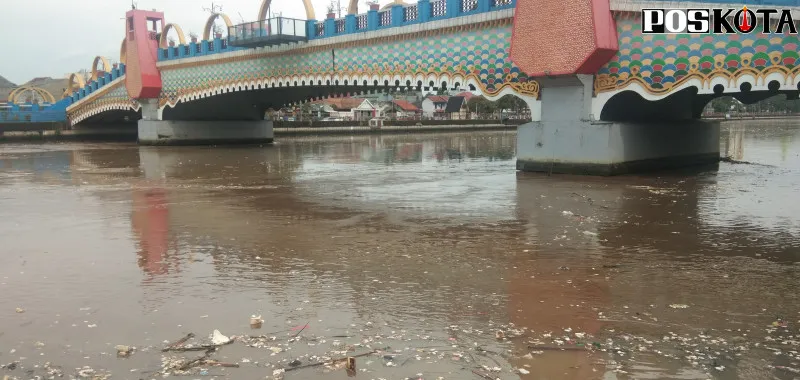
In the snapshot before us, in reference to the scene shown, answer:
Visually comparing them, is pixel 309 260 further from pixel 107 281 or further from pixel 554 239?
pixel 554 239

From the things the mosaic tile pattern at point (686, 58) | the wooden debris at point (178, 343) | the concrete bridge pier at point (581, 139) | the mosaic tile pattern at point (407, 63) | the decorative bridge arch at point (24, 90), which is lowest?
the wooden debris at point (178, 343)

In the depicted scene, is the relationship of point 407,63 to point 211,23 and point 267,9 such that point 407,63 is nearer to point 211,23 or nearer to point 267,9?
point 267,9

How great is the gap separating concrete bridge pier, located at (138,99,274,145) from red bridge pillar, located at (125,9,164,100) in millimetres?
1132

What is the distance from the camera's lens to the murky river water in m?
4.87

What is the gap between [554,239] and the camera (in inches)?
374

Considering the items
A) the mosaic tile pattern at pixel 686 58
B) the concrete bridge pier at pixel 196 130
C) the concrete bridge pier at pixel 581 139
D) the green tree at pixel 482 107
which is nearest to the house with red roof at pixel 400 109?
the green tree at pixel 482 107

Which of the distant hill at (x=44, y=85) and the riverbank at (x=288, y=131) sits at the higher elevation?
the distant hill at (x=44, y=85)

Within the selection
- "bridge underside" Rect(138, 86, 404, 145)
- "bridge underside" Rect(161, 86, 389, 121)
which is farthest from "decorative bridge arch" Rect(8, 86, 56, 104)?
"bridge underside" Rect(161, 86, 389, 121)

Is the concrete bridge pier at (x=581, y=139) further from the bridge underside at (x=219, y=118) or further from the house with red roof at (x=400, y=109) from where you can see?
the house with red roof at (x=400, y=109)

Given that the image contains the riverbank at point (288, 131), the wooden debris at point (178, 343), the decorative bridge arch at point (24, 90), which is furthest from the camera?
the decorative bridge arch at point (24, 90)

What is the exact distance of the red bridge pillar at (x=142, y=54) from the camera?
37.0m

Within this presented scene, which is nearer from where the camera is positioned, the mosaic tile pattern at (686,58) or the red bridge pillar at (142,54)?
the mosaic tile pattern at (686,58)

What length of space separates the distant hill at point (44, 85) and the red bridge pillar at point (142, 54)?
71.7 m

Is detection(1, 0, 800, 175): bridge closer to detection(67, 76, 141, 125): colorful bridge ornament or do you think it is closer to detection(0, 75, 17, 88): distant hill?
detection(67, 76, 141, 125): colorful bridge ornament
